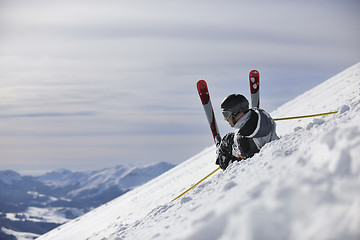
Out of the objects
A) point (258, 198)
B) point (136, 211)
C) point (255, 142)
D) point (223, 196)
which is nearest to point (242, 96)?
point (255, 142)

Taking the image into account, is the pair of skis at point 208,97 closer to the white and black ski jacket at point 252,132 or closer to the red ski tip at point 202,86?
the red ski tip at point 202,86

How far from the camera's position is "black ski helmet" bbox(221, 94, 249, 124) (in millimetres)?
7629

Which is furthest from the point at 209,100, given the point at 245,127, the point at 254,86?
the point at 245,127

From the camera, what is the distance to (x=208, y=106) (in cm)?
1036

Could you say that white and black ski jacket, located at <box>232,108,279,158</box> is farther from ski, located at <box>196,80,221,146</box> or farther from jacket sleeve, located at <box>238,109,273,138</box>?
ski, located at <box>196,80,221,146</box>

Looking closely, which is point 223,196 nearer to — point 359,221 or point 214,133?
point 359,221

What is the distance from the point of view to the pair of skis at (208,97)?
10148mm

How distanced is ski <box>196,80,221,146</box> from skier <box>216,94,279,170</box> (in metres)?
2.10

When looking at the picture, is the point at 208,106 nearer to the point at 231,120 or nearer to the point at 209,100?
the point at 209,100

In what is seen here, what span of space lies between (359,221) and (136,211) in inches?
447

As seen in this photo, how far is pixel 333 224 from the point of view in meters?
3.10

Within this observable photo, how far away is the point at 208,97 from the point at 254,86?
5.11 feet

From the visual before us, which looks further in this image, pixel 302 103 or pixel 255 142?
pixel 302 103

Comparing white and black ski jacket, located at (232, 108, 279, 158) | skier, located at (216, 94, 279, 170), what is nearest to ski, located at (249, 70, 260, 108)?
skier, located at (216, 94, 279, 170)
